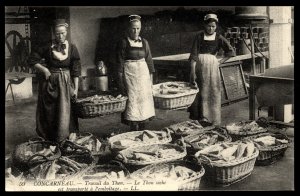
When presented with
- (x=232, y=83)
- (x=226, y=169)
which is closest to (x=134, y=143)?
(x=226, y=169)

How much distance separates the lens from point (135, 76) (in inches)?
214

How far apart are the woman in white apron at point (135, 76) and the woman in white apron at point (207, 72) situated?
80 cm

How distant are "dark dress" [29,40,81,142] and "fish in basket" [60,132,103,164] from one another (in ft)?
0.81

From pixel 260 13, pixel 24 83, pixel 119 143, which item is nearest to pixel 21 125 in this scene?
pixel 24 83

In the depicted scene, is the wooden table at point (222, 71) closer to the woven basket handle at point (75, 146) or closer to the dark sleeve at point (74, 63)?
the dark sleeve at point (74, 63)

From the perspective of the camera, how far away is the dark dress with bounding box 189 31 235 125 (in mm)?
5879

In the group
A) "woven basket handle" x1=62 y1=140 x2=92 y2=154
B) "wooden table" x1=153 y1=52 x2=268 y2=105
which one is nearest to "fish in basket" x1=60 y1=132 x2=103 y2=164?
"woven basket handle" x1=62 y1=140 x2=92 y2=154

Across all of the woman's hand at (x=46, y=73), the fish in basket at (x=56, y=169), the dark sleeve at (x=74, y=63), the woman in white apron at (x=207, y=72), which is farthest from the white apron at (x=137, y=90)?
the fish in basket at (x=56, y=169)

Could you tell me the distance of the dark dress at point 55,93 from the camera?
4937mm

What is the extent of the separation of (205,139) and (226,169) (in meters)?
0.84

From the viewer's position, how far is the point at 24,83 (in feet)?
27.0

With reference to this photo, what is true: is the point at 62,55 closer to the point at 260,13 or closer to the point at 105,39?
the point at 105,39

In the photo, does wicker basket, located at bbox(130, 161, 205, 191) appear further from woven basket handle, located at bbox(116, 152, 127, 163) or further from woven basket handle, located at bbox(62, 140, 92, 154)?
woven basket handle, located at bbox(62, 140, 92, 154)
